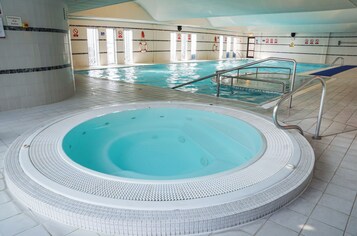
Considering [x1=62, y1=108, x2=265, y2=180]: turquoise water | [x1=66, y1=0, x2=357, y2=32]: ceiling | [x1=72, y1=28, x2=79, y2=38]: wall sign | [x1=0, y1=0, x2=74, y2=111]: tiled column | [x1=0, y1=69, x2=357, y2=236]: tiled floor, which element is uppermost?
[x1=66, y1=0, x2=357, y2=32]: ceiling

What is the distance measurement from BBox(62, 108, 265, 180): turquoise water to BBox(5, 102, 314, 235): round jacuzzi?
2 cm

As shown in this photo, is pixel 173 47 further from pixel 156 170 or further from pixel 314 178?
pixel 314 178

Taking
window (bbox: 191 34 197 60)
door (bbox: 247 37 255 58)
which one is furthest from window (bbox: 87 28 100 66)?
door (bbox: 247 37 255 58)

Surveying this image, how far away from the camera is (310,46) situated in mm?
22062

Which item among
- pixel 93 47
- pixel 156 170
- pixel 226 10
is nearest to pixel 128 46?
pixel 93 47

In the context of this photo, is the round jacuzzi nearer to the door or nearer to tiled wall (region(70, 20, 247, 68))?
tiled wall (region(70, 20, 247, 68))

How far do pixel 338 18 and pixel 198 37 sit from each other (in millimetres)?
9990

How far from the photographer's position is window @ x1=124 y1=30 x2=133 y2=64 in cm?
1609

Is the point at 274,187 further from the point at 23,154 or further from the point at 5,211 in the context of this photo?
the point at 23,154

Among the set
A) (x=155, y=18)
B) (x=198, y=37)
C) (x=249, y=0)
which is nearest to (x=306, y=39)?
(x=198, y=37)

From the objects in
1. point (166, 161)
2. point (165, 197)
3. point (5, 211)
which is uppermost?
point (165, 197)

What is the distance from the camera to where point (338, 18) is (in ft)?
43.5

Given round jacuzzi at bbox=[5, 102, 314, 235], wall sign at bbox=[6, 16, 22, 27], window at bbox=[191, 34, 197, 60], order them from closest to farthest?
round jacuzzi at bbox=[5, 102, 314, 235]
wall sign at bbox=[6, 16, 22, 27]
window at bbox=[191, 34, 197, 60]

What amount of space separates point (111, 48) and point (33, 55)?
1105 cm
